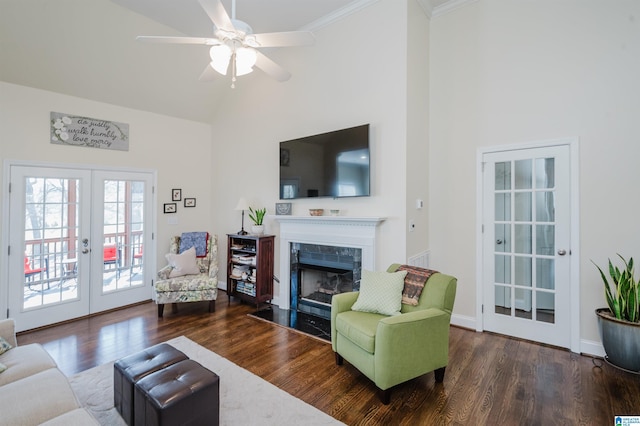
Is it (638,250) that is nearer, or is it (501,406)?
(501,406)

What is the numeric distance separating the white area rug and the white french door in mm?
2530

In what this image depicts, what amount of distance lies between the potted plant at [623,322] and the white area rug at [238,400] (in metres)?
2.52

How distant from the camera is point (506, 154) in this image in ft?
11.1

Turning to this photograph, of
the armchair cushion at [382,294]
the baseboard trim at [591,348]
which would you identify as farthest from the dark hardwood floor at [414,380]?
the armchair cushion at [382,294]

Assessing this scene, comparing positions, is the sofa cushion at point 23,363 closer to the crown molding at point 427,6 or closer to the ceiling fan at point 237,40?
the ceiling fan at point 237,40

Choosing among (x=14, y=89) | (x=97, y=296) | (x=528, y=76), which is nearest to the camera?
(x=528, y=76)

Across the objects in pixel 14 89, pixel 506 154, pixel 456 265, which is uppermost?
pixel 14 89

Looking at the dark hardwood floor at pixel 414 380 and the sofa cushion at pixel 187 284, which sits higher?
the sofa cushion at pixel 187 284

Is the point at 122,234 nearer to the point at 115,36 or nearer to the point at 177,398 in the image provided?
the point at 115,36

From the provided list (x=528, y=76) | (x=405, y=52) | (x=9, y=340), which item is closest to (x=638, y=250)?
(x=528, y=76)

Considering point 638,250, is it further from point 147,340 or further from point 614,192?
point 147,340

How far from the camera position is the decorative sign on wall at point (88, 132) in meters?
3.86

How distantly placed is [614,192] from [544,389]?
1964 millimetres

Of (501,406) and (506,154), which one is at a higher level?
(506,154)
